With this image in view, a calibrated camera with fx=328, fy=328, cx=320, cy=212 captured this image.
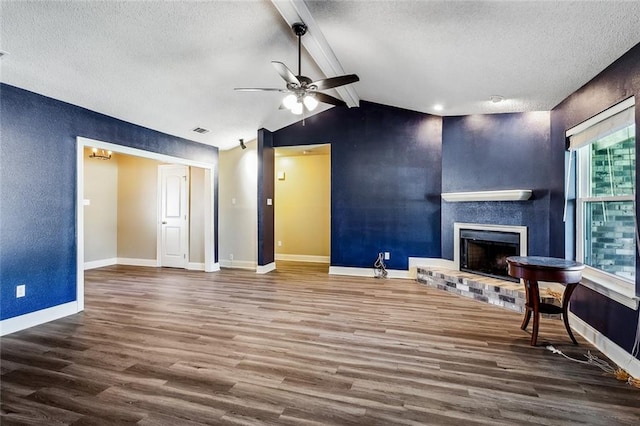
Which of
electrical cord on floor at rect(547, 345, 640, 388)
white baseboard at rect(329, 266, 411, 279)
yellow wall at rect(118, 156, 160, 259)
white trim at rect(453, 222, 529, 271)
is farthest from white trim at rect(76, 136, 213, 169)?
electrical cord on floor at rect(547, 345, 640, 388)

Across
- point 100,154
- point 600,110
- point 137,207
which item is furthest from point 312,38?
point 137,207

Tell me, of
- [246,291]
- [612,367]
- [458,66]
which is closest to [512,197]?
[458,66]

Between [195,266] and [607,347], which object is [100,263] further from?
[607,347]

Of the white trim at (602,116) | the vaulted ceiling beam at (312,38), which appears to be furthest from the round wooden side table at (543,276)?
the vaulted ceiling beam at (312,38)

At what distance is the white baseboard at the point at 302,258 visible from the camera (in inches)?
309

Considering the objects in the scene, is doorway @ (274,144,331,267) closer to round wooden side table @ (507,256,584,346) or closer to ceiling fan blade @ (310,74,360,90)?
ceiling fan blade @ (310,74,360,90)

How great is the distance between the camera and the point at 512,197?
14.9 ft

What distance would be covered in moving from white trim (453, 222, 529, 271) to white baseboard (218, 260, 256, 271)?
3.90 metres

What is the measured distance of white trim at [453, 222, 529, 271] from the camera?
4.54m

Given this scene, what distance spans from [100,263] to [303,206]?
4.58 metres

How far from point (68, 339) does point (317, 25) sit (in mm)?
3965

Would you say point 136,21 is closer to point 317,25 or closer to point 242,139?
point 317,25

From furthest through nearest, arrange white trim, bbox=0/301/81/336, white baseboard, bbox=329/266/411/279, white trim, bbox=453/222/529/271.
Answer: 1. white baseboard, bbox=329/266/411/279
2. white trim, bbox=453/222/529/271
3. white trim, bbox=0/301/81/336

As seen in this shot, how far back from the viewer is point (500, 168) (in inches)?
193
